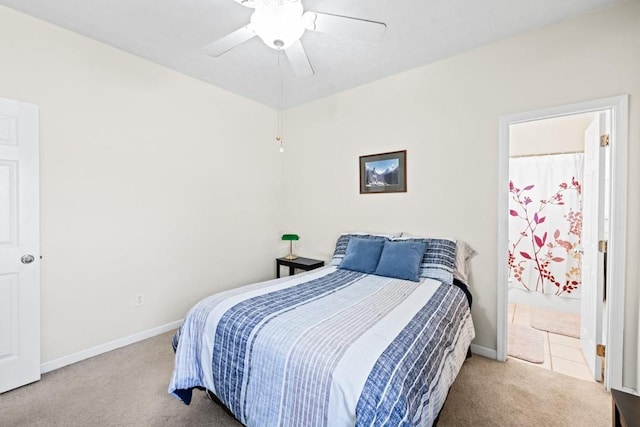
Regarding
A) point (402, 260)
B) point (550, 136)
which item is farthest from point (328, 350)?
point (550, 136)

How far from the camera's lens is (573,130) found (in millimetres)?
3600

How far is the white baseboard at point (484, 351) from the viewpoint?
2516mm

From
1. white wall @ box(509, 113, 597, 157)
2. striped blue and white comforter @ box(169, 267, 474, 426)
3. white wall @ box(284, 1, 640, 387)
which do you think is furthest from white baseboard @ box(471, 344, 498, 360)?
white wall @ box(509, 113, 597, 157)

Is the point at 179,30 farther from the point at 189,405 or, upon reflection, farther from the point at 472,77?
the point at 189,405

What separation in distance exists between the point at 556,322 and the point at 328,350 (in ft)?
11.2

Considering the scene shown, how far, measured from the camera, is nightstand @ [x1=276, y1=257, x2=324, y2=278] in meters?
3.56

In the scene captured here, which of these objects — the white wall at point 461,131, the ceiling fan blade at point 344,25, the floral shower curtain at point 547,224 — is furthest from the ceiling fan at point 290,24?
the floral shower curtain at point 547,224

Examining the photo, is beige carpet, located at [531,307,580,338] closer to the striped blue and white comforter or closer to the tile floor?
the tile floor

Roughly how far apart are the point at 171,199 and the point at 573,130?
493 centimetres

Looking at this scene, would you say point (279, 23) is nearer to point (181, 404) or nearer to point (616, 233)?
point (181, 404)

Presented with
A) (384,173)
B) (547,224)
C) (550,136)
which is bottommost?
(547,224)

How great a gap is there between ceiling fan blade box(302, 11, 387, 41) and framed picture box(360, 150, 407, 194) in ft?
5.07

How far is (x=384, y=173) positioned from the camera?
3225 mm

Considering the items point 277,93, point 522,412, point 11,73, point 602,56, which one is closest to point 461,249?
point 522,412
